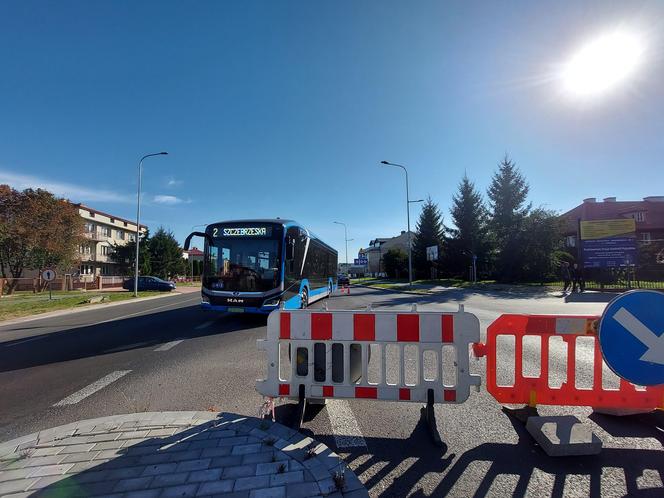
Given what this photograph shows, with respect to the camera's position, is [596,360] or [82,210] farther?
[82,210]

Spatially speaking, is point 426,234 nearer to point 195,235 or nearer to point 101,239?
point 195,235

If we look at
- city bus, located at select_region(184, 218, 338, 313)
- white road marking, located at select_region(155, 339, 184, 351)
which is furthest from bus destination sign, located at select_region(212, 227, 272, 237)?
white road marking, located at select_region(155, 339, 184, 351)

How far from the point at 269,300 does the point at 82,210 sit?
58.3m

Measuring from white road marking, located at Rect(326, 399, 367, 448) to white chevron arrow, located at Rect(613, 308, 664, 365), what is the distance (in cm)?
277

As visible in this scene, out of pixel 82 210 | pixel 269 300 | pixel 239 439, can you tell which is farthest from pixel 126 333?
pixel 82 210

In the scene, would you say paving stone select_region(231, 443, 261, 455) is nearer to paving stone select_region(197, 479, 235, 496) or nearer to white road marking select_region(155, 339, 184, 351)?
paving stone select_region(197, 479, 235, 496)

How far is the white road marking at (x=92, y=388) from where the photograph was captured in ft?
15.4

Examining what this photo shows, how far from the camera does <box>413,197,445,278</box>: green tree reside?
48.0 meters

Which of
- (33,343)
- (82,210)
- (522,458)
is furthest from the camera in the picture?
(82,210)

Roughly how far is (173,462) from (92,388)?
10.6 ft

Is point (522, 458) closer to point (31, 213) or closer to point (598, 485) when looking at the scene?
point (598, 485)

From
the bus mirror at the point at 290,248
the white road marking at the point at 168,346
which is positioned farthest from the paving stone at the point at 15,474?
the bus mirror at the point at 290,248

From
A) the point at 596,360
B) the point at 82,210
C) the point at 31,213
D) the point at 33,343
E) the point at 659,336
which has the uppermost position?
the point at 82,210

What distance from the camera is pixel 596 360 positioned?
147 inches
